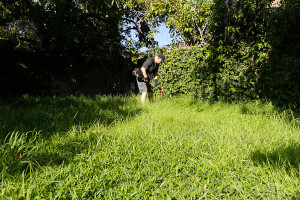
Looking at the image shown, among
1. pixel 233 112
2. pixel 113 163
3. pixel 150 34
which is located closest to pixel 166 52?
pixel 150 34

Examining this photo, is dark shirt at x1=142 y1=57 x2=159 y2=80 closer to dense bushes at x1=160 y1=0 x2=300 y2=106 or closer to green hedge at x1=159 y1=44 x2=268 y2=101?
green hedge at x1=159 y1=44 x2=268 y2=101

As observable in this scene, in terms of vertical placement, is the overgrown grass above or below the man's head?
below

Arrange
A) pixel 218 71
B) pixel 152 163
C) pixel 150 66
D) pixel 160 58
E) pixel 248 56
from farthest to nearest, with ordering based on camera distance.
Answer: pixel 150 66
pixel 160 58
pixel 218 71
pixel 248 56
pixel 152 163

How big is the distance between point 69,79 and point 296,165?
271 inches

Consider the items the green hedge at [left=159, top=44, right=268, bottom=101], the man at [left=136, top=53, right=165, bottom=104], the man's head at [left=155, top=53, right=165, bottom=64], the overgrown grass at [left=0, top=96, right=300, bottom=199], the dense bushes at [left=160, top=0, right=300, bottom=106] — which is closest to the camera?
the overgrown grass at [left=0, top=96, right=300, bottom=199]

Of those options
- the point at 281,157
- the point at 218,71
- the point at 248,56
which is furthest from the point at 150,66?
the point at 281,157

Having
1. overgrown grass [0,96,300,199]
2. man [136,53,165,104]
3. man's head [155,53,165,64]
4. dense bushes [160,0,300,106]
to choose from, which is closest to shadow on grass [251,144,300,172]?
overgrown grass [0,96,300,199]

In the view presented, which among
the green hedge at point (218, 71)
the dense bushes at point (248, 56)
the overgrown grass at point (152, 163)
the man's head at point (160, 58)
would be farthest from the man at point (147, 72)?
the overgrown grass at point (152, 163)

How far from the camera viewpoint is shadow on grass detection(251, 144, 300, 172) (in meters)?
1.47

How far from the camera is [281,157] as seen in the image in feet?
5.22

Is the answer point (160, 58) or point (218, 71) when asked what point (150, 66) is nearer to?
point (160, 58)

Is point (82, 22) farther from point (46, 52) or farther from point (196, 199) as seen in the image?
point (196, 199)

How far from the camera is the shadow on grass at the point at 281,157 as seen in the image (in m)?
1.47

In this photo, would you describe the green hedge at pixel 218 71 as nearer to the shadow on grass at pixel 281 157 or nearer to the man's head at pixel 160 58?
the man's head at pixel 160 58
